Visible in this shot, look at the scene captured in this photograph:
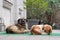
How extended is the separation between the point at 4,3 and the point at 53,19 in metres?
21.5

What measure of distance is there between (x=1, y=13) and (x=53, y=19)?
2283 centimetres

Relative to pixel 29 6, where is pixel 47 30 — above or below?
below

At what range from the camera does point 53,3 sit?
40.1 m

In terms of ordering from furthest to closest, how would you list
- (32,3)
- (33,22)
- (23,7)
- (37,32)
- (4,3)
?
(23,7) → (32,3) → (33,22) → (4,3) → (37,32)

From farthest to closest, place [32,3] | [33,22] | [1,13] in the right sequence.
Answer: [32,3]
[33,22]
[1,13]

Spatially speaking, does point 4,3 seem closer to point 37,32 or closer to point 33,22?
point 33,22

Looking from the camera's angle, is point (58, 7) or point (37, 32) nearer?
point (37, 32)

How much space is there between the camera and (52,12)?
38656mm

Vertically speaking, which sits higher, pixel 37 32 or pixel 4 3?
pixel 4 3

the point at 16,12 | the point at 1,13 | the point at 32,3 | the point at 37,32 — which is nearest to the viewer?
the point at 37,32

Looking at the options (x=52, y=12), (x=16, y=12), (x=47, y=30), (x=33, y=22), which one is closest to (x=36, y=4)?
(x=16, y=12)

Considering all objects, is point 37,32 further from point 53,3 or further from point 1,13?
point 53,3

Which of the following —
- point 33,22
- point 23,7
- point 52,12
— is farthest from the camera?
point 52,12

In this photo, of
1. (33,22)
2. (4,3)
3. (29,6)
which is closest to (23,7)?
(29,6)
